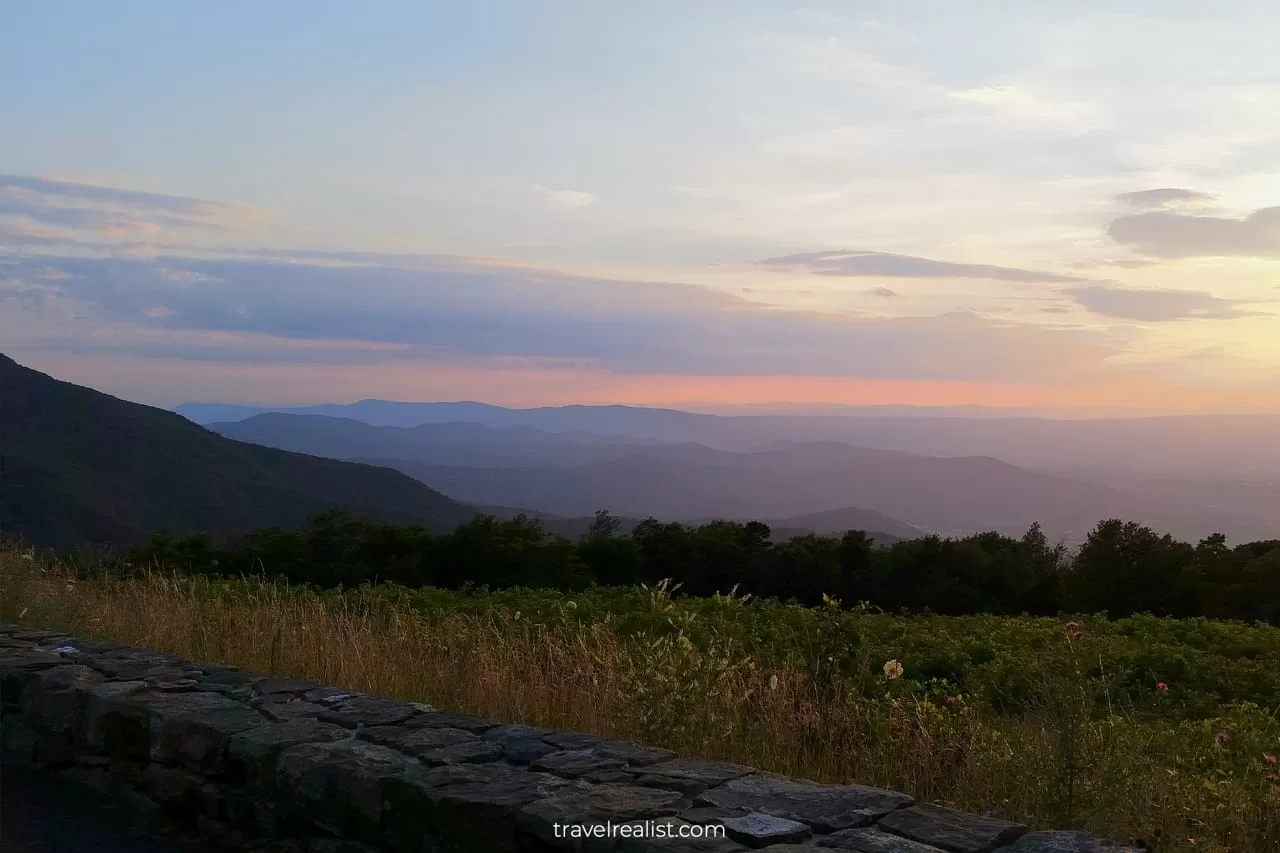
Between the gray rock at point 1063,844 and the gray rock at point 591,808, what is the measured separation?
0.93m

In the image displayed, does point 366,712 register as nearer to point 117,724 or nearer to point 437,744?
point 437,744

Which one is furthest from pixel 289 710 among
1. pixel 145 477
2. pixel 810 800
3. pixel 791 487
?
pixel 791 487

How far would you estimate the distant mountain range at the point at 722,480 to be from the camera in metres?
29.9

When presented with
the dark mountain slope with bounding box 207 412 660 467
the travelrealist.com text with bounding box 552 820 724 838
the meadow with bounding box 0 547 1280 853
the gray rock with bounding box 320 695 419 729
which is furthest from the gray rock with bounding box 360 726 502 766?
the dark mountain slope with bounding box 207 412 660 467

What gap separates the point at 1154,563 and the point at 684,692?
543 inches

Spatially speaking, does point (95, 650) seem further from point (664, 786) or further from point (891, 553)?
point (891, 553)

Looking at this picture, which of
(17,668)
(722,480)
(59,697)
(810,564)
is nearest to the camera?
(59,697)

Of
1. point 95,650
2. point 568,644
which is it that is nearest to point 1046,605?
point 568,644

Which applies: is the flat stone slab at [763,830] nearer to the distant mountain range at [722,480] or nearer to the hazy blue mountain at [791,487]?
the distant mountain range at [722,480]

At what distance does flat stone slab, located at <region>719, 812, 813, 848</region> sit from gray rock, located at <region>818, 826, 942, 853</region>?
0.07m

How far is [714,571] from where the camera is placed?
17.4 m

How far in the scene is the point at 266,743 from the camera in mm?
3709

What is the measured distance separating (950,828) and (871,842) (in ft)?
0.81

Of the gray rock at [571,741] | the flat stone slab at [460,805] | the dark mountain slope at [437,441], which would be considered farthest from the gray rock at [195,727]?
the dark mountain slope at [437,441]
